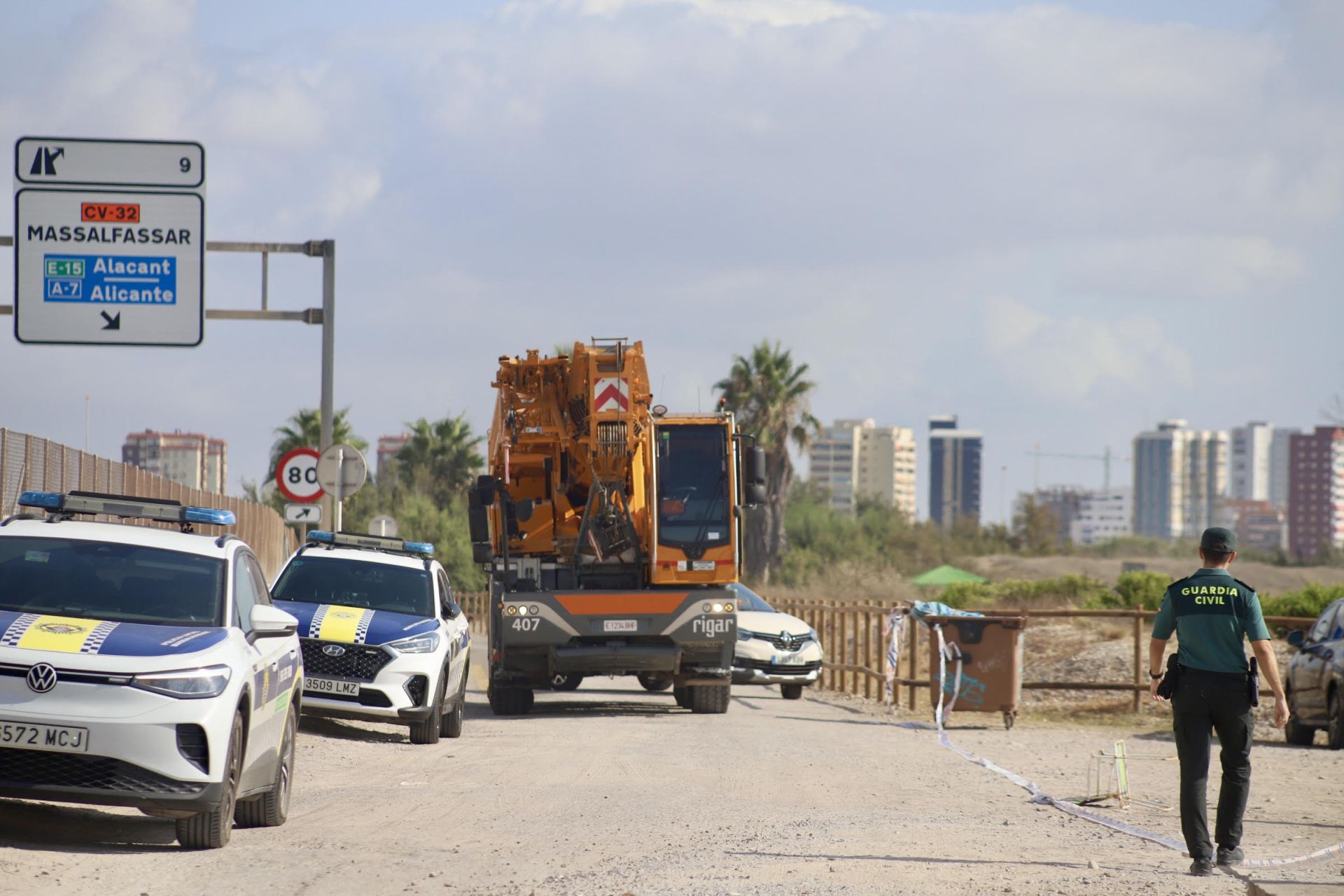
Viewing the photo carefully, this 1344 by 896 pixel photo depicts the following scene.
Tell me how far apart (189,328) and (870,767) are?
30.4 ft

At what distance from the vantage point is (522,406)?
2005 centimetres

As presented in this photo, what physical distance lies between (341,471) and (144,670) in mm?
12924

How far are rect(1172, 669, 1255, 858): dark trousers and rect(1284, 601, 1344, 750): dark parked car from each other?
9194 millimetres

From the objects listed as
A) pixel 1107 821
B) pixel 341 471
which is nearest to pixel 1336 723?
pixel 1107 821

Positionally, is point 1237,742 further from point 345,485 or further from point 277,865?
point 345,485

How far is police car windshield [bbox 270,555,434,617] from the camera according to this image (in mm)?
15844

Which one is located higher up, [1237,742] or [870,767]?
[1237,742]

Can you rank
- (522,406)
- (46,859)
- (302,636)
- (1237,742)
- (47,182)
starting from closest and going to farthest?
1. (46,859)
2. (1237,742)
3. (302,636)
4. (47,182)
5. (522,406)

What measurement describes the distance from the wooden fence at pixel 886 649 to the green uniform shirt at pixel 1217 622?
10.8 metres

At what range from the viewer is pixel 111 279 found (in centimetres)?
1809

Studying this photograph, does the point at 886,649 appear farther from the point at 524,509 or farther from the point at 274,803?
the point at 274,803

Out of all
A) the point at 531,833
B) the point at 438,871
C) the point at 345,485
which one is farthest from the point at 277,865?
the point at 345,485

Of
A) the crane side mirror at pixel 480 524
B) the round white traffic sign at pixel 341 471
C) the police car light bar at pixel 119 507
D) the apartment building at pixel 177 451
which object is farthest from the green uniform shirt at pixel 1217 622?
the apartment building at pixel 177 451

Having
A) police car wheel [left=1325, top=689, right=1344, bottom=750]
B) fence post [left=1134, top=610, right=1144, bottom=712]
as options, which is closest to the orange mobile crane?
fence post [left=1134, top=610, right=1144, bottom=712]
